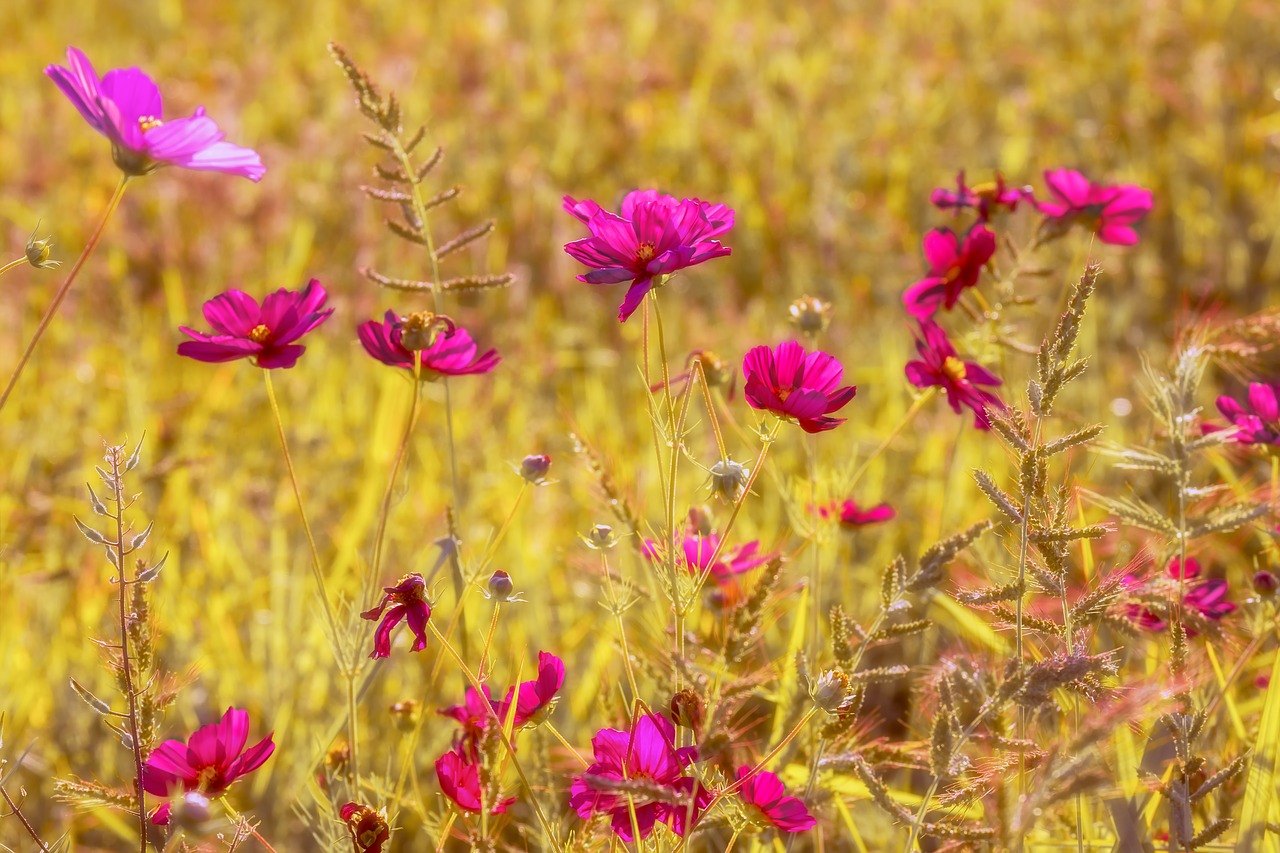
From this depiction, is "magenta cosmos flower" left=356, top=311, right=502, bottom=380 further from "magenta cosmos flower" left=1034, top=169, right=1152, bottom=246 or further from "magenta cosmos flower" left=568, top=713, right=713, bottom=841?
"magenta cosmos flower" left=1034, top=169, right=1152, bottom=246


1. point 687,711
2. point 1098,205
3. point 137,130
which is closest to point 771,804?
point 687,711

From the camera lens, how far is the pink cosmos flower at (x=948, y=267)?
133cm

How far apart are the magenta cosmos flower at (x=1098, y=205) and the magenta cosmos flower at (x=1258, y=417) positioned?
0.33m

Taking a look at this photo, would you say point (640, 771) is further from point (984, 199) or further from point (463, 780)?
point (984, 199)

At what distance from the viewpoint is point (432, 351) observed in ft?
3.77

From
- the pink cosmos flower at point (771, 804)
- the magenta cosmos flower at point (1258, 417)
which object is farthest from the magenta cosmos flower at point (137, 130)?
the magenta cosmos flower at point (1258, 417)

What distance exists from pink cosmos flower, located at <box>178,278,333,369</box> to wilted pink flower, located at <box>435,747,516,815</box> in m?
0.39

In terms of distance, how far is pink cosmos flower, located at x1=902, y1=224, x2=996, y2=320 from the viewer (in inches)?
52.3

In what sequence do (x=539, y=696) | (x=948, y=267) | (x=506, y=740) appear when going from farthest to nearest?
(x=948, y=267), (x=539, y=696), (x=506, y=740)

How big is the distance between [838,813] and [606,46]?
3.37 meters

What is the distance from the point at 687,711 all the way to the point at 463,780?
0.26 metres

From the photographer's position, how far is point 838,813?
1425mm

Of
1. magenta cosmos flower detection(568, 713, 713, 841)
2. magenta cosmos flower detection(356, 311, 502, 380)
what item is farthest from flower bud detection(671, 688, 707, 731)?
magenta cosmos flower detection(356, 311, 502, 380)

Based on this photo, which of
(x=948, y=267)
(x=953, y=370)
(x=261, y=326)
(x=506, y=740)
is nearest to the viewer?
(x=506, y=740)
